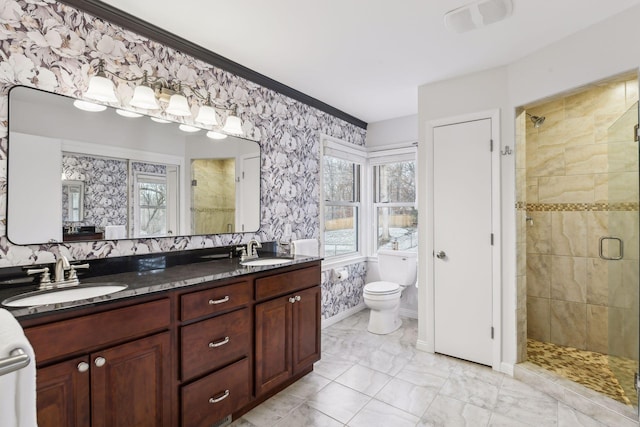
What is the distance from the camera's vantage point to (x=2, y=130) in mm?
1515

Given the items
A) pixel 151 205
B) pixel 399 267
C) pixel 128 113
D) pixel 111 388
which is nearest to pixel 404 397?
pixel 399 267

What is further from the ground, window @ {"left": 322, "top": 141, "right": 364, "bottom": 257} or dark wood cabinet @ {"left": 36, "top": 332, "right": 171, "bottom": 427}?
window @ {"left": 322, "top": 141, "right": 364, "bottom": 257}

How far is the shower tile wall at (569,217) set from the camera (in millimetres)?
2559

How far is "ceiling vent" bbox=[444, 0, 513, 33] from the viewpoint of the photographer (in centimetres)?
177

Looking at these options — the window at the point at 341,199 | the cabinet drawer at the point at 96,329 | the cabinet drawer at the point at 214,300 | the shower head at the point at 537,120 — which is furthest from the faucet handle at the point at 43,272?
the shower head at the point at 537,120

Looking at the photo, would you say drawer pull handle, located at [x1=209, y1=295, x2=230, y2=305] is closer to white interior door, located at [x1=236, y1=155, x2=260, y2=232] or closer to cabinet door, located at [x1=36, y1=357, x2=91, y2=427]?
cabinet door, located at [x1=36, y1=357, x2=91, y2=427]

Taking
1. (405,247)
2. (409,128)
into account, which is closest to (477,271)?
(405,247)

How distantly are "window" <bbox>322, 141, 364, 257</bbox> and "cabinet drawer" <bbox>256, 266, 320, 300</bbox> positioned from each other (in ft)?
3.66

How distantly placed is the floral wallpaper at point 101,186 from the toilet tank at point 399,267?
8.68 feet

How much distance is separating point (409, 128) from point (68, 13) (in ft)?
10.4

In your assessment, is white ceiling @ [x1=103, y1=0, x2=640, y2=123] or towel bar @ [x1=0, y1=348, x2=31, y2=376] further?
white ceiling @ [x1=103, y1=0, x2=640, y2=123]

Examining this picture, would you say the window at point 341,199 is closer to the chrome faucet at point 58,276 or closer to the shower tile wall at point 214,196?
the shower tile wall at point 214,196

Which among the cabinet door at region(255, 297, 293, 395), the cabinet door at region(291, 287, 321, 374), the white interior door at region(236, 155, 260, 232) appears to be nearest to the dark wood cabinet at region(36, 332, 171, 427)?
the cabinet door at region(255, 297, 293, 395)

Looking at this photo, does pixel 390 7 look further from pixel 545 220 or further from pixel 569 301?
pixel 569 301
